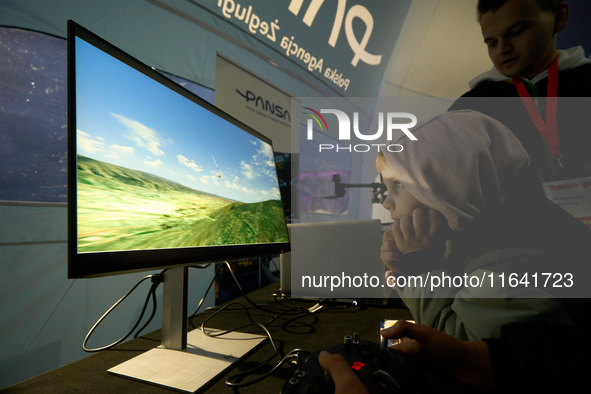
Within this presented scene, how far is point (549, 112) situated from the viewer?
3.67 feet

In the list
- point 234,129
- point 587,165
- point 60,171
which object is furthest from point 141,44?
point 587,165

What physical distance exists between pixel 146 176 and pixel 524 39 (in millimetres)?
1628

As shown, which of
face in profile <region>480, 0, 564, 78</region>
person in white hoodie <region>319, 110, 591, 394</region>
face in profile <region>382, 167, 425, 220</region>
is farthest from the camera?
face in profile <region>480, 0, 564, 78</region>

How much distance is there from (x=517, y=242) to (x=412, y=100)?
2606mm

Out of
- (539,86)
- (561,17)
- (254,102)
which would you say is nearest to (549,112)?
(539,86)

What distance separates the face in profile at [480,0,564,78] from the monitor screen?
1.33 m

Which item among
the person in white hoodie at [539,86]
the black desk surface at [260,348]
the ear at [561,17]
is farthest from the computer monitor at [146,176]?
the ear at [561,17]

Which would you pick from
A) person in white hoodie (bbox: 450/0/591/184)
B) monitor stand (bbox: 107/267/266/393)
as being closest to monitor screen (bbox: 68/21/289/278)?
monitor stand (bbox: 107/267/266/393)

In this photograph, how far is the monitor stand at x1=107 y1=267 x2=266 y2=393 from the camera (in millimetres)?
407

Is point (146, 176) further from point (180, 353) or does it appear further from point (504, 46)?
point (504, 46)

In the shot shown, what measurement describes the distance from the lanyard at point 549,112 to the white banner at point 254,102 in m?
1.36

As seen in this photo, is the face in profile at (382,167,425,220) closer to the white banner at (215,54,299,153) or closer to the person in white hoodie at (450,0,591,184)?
the person in white hoodie at (450,0,591,184)

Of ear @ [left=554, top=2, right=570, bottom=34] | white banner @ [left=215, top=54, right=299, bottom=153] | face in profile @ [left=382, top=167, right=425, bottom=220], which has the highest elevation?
ear @ [left=554, top=2, right=570, bottom=34]

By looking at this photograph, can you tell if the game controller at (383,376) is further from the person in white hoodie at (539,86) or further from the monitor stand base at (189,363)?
the person in white hoodie at (539,86)
